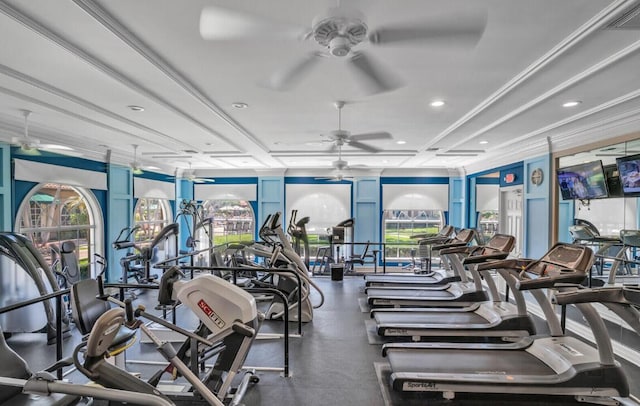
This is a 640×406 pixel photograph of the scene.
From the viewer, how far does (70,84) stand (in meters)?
2.97

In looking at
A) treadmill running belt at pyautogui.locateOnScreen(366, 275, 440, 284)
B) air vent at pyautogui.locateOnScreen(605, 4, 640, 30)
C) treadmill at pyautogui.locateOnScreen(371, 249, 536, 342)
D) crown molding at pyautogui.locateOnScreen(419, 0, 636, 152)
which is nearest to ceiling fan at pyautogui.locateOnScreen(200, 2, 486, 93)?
crown molding at pyautogui.locateOnScreen(419, 0, 636, 152)

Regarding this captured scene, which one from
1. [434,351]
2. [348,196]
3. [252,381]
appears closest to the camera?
[252,381]

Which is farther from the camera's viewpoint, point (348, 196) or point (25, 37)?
point (348, 196)

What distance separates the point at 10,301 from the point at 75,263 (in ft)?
3.90

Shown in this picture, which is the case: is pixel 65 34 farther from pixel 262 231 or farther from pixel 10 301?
pixel 10 301

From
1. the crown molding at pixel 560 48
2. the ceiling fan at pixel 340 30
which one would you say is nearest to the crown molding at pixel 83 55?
the ceiling fan at pixel 340 30

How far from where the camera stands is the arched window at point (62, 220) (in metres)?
5.00

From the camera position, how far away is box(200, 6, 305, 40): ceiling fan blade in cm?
170

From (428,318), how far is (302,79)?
324 centimetres

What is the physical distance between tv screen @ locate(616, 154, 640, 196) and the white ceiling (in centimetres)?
40

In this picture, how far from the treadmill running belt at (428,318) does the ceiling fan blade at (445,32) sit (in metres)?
3.01

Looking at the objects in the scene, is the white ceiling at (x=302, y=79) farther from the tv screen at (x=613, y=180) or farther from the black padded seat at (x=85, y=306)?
the black padded seat at (x=85, y=306)

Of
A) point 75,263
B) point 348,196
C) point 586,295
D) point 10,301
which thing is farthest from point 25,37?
point 348,196

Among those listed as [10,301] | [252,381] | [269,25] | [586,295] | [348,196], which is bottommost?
[252,381]
